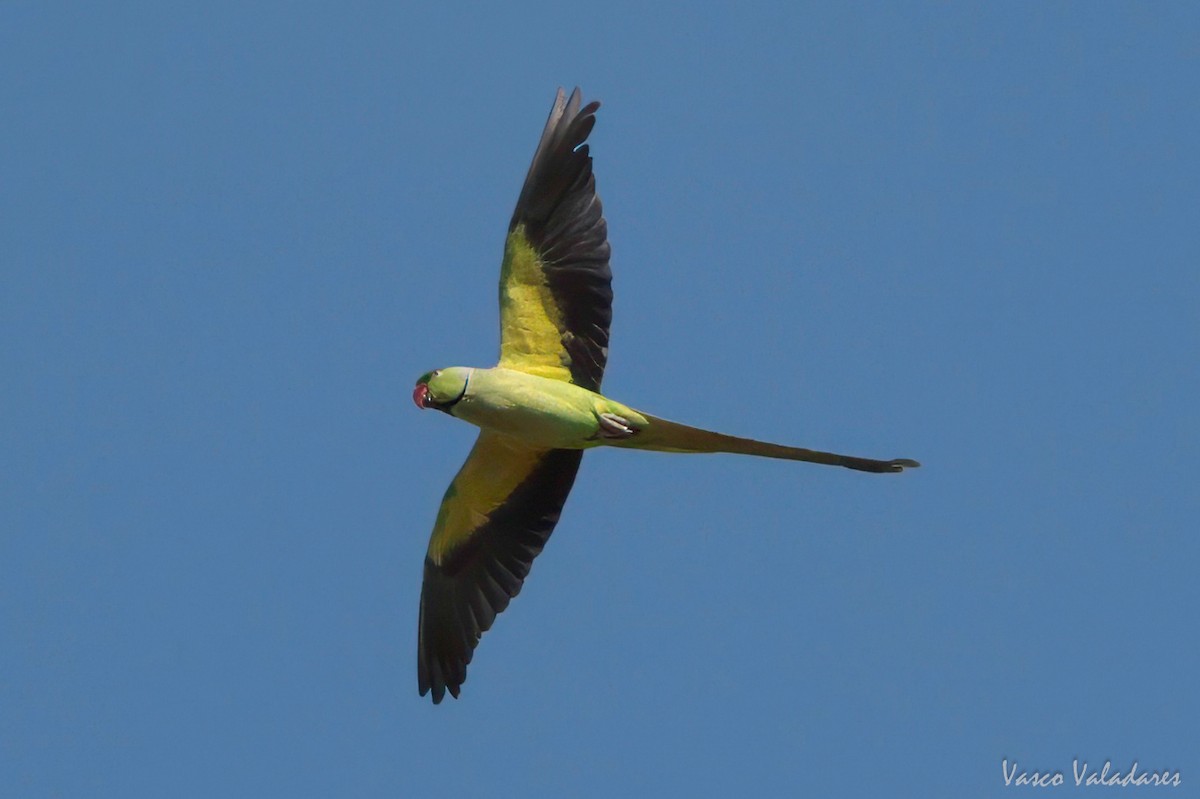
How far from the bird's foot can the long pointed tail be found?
7cm

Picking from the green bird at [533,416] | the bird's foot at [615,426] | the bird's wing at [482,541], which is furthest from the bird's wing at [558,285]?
the bird's wing at [482,541]

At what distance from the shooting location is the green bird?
44.4 feet

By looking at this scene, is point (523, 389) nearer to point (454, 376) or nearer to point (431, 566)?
point (454, 376)

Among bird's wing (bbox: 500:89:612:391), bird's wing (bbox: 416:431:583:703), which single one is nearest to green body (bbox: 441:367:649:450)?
bird's wing (bbox: 500:89:612:391)

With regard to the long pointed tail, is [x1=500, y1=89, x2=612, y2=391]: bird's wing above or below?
above

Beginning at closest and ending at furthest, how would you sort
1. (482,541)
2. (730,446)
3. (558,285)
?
1. (730,446)
2. (558,285)
3. (482,541)

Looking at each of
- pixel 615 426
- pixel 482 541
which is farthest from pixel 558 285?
pixel 482 541

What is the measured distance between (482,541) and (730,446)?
9.00 ft

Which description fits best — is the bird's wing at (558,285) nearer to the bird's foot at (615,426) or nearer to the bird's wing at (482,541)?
the bird's foot at (615,426)

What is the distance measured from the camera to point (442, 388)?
1353 centimetres

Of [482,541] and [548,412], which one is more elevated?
[548,412]

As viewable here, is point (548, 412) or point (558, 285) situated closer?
point (548, 412)

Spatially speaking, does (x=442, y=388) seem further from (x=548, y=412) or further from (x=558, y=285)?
(x=558, y=285)

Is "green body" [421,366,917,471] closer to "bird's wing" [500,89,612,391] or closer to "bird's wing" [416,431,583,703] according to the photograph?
"bird's wing" [500,89,612,391]
